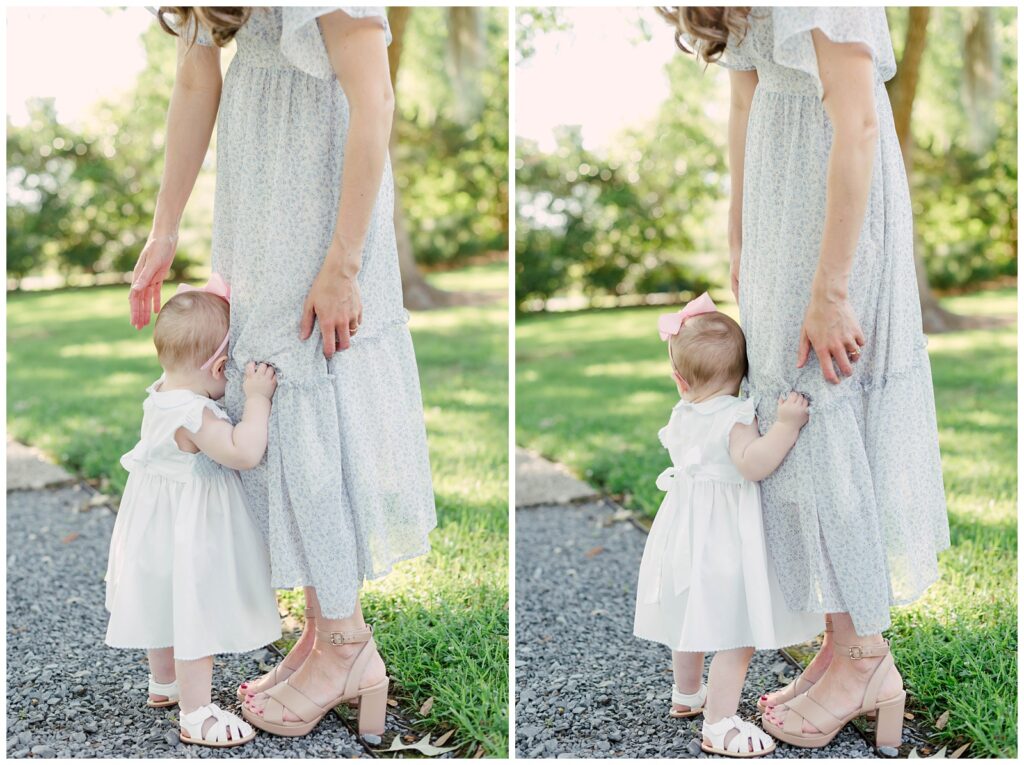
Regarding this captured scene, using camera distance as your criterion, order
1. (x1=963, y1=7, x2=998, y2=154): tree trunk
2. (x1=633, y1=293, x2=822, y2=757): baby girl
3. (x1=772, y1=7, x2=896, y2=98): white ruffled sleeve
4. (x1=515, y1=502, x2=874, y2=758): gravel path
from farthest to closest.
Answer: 1. (x1=963, y1=7, x2=998, y2=154): tree trunk
2. (x1=515, y1=502, x2=874, y2=758): gravel path
3. (x1=633, y1=293, x2=822, y2=757): baby girl
4. (x1=772, y1=7, x2=896, y2=98): white ruffled sleeve

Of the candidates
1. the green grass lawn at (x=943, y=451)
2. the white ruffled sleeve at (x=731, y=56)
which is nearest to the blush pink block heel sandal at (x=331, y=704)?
the green grass lawn at (x=943, y=451)

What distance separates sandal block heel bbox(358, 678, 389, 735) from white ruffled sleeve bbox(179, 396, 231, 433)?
28.1 inches

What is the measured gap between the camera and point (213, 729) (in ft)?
7.69

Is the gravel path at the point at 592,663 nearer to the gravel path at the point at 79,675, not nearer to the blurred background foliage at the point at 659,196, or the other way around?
the gravel path at the point at 79,675

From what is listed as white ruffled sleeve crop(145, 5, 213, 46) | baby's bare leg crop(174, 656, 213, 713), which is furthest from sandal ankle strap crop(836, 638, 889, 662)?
white ruffled sleeve crop(145, 5, 213, 46)

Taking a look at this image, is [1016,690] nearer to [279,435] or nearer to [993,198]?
A: [279,435]

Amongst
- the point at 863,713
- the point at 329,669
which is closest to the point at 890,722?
the point at 863,713

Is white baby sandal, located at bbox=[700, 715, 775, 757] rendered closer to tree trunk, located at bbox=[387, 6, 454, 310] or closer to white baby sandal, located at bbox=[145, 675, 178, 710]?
white baby sandal, located at bbox=[145, 675, 178, 710]

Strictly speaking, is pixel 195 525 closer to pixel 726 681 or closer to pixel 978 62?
pixel 726 681

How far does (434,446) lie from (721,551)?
2.77 m

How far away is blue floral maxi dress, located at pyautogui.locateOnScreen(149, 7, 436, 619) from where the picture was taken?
216 centimetres

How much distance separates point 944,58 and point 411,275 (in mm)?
6937

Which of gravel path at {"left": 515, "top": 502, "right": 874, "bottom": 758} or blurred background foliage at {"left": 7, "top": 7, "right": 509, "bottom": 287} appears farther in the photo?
blurred background foliage at {"left": 7, "top": 7, "right": 509, "bottom": 287}

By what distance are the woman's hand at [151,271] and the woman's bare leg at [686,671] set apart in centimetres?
150
